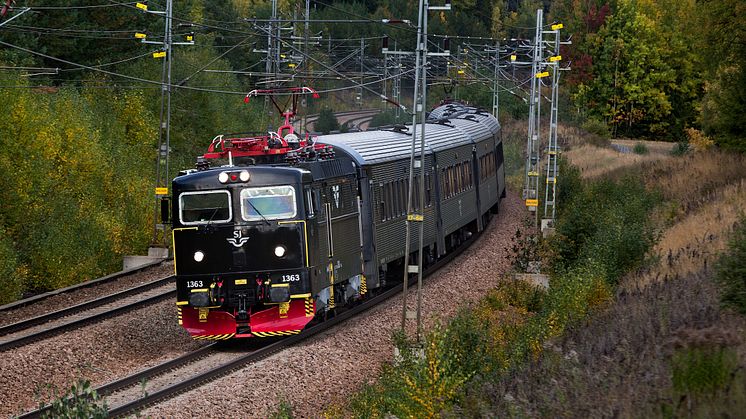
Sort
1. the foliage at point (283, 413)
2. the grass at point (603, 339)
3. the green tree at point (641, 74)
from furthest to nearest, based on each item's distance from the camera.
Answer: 1. the green tree at point (641, 74)
2. the foliage at point (283, 413)
3. the grass at point (603, 339)

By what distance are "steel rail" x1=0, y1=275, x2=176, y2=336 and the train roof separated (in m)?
5.66

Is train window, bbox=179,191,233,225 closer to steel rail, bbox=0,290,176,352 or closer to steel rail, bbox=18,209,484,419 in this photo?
steel rail, bbox=18,209,484,419

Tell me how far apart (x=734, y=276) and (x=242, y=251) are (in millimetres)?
7907

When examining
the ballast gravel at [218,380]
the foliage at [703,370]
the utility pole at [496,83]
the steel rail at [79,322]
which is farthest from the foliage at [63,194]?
the foliage at [703,370]

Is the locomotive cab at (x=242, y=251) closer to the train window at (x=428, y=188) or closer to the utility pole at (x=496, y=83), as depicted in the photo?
the train window at (x=428, y=188)

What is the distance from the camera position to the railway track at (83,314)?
18.8 meters

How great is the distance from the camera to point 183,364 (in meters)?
16.9

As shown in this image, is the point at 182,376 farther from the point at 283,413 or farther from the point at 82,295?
the point at 82,295

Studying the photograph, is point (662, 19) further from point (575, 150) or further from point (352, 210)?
point (352, 210)

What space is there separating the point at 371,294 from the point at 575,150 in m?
43.6

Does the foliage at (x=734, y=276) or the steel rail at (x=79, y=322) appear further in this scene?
the steel rail at (x=79, y=322)

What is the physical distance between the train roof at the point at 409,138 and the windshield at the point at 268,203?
369cm

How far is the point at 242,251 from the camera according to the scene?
17312mm

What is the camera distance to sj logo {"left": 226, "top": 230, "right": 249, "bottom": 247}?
1733 cm
